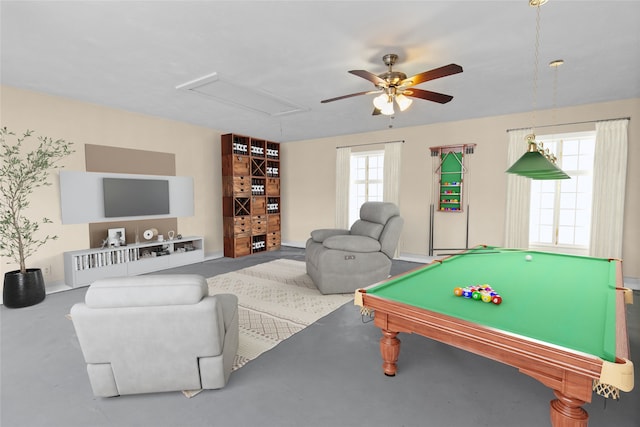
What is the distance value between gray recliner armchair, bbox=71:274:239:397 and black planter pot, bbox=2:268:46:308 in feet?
8.62

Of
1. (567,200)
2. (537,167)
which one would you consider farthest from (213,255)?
(567,200)

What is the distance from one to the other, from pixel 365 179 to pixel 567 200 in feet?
11.8

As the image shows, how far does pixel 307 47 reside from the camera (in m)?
2.77

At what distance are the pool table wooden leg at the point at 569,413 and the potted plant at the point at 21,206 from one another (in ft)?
16.5

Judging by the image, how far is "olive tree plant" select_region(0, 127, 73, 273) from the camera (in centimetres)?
365

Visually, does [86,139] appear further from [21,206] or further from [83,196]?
[21,206]

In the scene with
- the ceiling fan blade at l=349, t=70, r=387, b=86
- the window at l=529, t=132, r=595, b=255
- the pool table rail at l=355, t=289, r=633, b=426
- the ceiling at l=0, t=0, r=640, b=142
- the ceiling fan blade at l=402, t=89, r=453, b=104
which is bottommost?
the pool table rail at l=355, t=289, r=633, b=426

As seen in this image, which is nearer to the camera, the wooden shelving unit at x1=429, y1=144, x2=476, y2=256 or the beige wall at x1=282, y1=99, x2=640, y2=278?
the beige wall at x1=282, y1=99, x2=640, y2=278

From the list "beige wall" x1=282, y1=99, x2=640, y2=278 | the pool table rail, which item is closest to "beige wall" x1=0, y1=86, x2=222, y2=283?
"beige wall" x1=282, y1=99, x2=640, y2=278

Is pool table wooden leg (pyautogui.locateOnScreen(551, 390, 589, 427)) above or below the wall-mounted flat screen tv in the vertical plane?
below

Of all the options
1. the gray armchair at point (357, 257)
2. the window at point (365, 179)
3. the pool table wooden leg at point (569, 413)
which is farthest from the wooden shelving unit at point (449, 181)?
the pool table wooden leg at point (569, 413)

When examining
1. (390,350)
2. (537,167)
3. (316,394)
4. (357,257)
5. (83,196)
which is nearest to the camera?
(316,394)

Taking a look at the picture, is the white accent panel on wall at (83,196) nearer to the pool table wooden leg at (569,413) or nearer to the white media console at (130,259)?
the white media console at (130,259)

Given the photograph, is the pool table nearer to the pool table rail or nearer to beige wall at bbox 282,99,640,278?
the pool table rail
